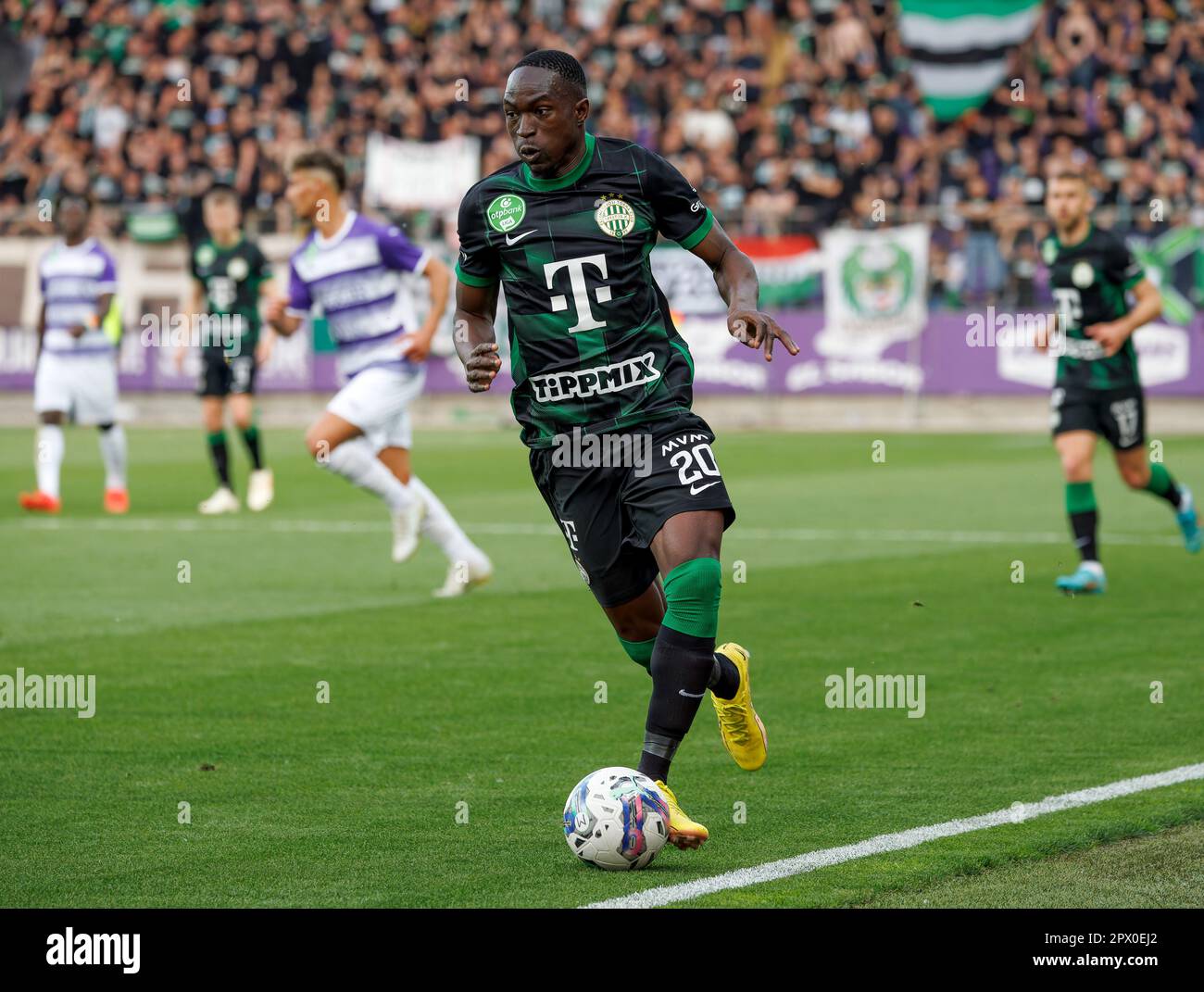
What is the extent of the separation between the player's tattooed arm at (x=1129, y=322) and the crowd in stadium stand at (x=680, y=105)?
13.8 m

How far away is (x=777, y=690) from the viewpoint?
806 cm

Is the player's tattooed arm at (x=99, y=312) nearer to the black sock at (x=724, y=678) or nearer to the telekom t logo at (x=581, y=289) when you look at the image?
the telekom t logo at (x=581, y=289)

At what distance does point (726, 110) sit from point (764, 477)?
12.0 meters

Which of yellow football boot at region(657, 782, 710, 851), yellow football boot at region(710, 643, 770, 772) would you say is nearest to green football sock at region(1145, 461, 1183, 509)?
yellow football boot at region(710, 643, 770, 772)

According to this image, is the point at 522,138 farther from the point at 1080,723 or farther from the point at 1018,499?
the point at 1018,499

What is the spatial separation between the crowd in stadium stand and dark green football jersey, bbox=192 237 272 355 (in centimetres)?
957

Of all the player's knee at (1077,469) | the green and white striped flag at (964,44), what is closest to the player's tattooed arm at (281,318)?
the player's knee at (1077,469)

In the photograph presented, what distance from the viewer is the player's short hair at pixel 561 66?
5.68 metres

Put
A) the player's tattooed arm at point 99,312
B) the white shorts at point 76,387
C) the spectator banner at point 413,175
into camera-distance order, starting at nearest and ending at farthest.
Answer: the white shorts at point 76,387
the player's tattooed arm at point 99,312
the spectator banner at point 413,175

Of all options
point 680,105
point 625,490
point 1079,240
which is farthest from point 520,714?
point 680,105

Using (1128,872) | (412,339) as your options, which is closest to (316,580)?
(412,339)

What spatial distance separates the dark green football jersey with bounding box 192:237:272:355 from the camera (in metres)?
17.2

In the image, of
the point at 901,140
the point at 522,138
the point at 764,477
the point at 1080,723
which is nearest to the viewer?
the point at 522,138
